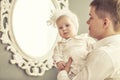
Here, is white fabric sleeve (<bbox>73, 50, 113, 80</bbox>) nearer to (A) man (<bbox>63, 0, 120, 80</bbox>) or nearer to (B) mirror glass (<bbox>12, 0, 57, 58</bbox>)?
(A) man (<bbox>63, 0, 120, 80</bbox>)

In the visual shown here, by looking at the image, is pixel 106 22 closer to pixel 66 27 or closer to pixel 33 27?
pixel 66 27

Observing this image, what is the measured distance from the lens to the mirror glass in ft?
8.01

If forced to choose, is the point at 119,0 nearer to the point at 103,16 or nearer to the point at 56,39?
the point at 103,16

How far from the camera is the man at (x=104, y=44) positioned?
1.01 meters

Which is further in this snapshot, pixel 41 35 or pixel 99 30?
pixel 41 35

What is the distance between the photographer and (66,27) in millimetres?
1922

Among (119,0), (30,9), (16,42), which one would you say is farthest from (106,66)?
(30,9)

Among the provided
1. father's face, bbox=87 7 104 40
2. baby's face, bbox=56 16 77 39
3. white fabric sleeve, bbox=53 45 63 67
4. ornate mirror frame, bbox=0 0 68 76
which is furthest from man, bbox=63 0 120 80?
ornate mirror frame, bbox=0 0 68 76

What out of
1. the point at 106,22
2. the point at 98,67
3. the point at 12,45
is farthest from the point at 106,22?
the point at 12,45

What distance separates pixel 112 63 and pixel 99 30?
0.17 meters

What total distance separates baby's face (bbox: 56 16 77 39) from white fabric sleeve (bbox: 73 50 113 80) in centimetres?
85

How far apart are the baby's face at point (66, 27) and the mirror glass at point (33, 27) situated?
1.90 ft

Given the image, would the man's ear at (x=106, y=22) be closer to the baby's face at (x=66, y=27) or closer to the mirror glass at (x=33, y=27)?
the baby's face at (x=66, y=27)

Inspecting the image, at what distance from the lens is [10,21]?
238cm
